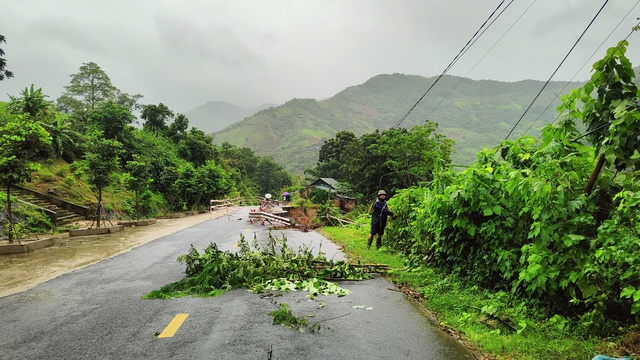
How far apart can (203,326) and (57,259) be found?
7.75 metres

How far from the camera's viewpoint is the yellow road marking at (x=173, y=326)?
438cm

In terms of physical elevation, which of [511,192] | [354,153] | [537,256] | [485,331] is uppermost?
[354,153]

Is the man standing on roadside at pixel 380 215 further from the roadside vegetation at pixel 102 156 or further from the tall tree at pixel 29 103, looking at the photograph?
the tall tree at pixel 29 103

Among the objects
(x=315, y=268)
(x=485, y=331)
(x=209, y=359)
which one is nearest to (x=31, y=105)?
(x=315, y=268)

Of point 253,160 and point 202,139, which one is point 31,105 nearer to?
A: point 202,139

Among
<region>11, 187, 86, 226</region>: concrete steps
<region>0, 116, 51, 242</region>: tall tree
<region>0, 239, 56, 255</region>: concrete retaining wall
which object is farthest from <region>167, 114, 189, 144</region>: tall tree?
<region>0, 239, 56, 255</region>: concrete retaining wall

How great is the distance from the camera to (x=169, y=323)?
4.77 meters

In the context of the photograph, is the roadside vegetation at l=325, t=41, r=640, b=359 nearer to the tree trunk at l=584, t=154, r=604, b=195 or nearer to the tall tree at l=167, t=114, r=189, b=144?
the tree trunk at l=584, t=154, r=604, b=195

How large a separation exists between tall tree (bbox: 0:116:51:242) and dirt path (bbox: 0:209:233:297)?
1.99m

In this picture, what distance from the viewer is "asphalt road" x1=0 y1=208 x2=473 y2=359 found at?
3973mm

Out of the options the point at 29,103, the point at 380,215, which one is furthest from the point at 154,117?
the point at 380,215

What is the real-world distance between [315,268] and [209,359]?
4.37m

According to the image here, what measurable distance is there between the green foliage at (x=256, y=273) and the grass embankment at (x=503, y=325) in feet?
5.36

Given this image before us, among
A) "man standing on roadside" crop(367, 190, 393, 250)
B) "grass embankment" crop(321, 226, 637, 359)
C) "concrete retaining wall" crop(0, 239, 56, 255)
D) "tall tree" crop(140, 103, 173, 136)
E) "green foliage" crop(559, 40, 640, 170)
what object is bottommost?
"grass embankment" crop(321, 226, 637, 359)
